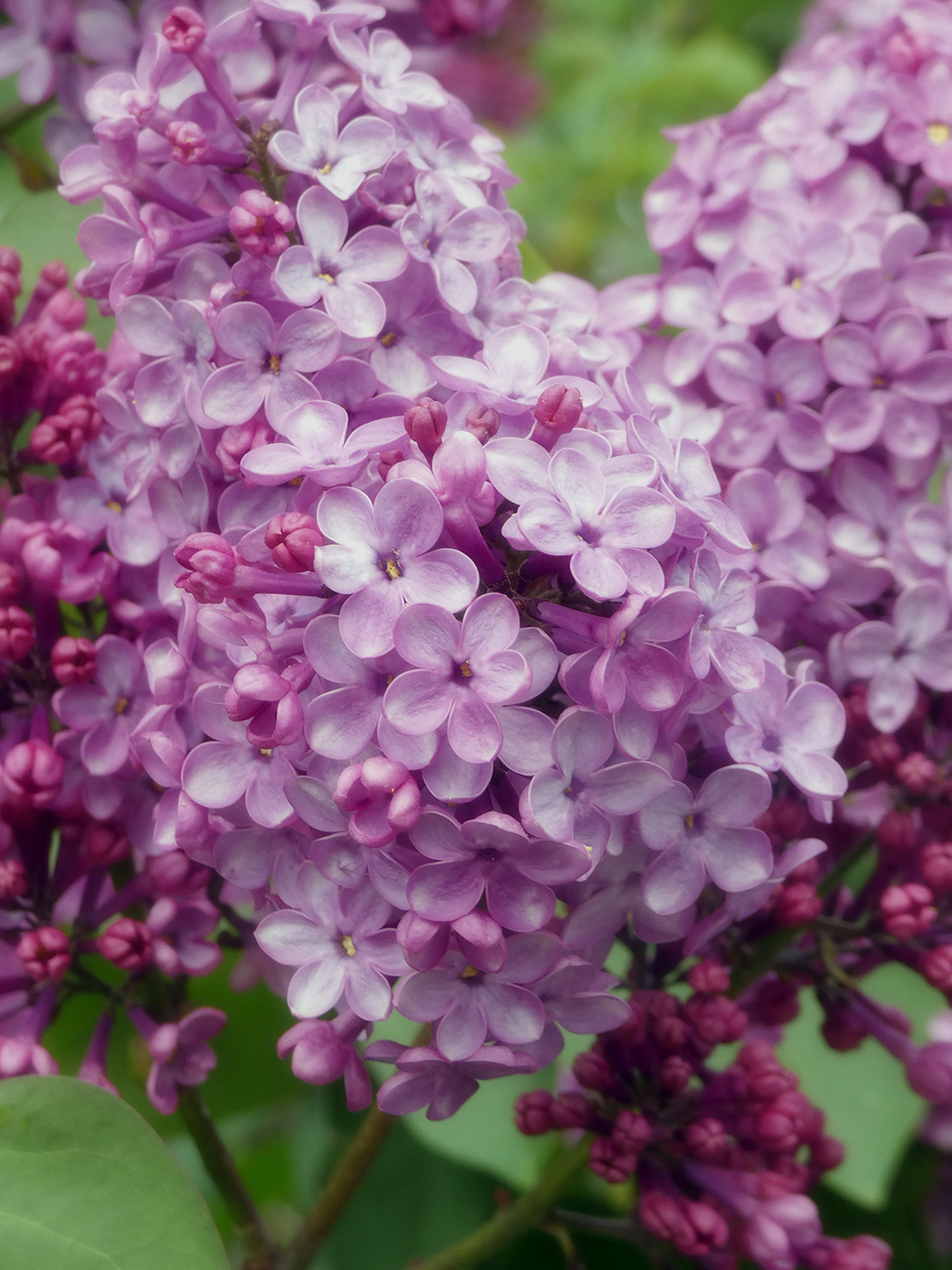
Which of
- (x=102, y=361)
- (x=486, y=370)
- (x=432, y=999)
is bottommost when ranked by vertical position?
(x=432, y=999)

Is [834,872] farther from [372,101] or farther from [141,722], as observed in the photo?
[372,101]

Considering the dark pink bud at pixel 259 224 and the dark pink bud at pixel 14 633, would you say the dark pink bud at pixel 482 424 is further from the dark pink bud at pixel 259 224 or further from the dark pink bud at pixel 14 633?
the dark pink bud at pixel 14 633

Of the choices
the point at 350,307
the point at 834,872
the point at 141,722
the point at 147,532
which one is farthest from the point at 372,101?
the point at 834,872

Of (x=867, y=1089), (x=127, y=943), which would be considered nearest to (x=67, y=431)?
(x=127, y=943)

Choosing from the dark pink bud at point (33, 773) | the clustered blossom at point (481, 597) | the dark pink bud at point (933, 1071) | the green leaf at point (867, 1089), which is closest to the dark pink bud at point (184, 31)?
the clustered blossom at point (481, 597)

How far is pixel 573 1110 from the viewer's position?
3.02 ft

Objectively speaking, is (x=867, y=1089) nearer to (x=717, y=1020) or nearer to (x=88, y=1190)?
(x=717, y=1020)

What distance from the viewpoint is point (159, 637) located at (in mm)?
845

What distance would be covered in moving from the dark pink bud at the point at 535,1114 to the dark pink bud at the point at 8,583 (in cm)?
50

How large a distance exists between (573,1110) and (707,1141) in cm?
9

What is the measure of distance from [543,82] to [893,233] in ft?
6.64

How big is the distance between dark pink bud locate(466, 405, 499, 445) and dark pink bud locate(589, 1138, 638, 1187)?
1.58 ft

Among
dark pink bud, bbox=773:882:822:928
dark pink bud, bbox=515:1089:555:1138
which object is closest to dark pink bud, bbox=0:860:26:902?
dark pink bud, bbox=515:1089:555:1138

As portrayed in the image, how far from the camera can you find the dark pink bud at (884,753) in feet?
3.09
